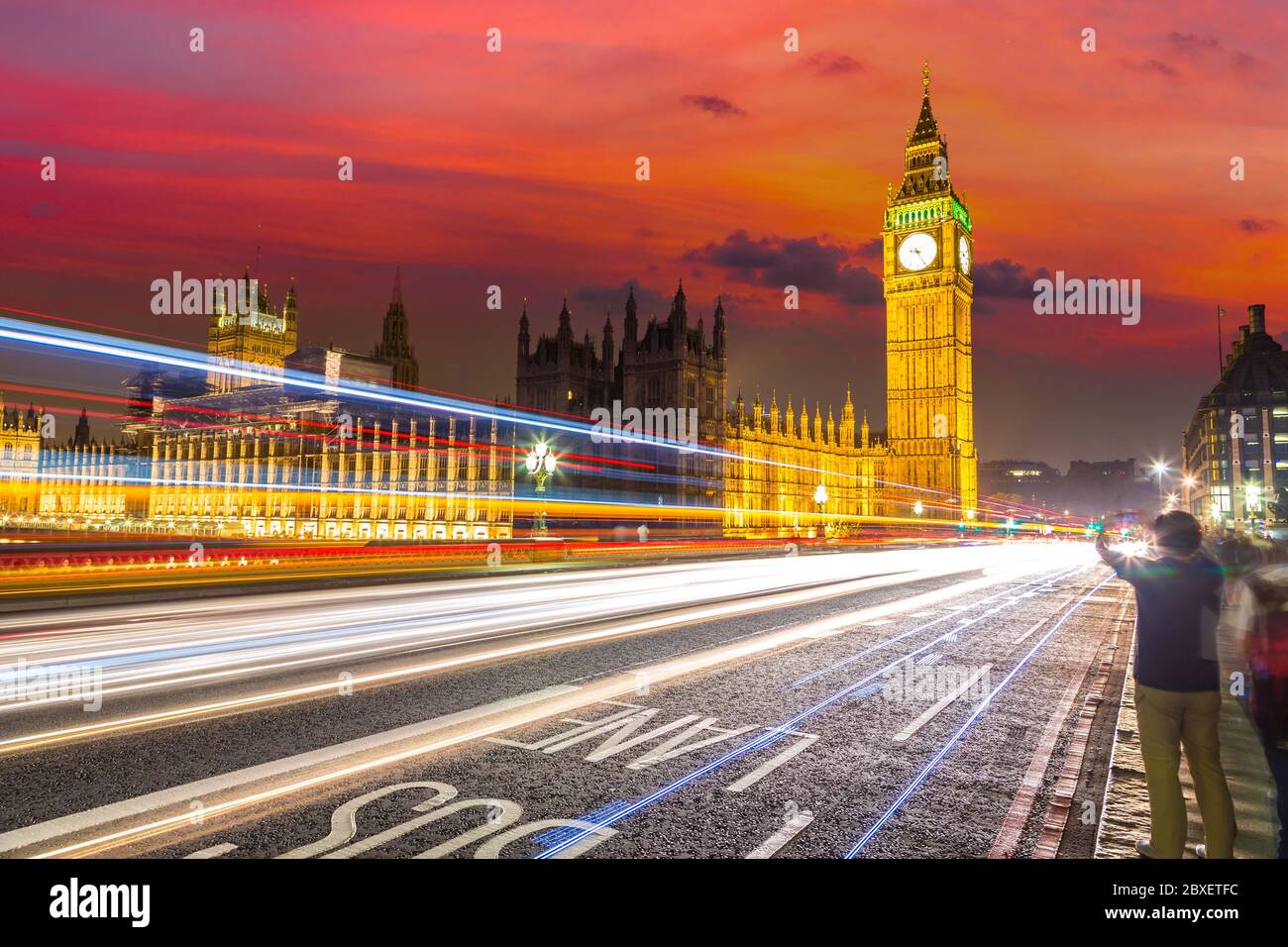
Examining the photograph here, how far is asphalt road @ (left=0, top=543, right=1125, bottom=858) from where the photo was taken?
512 centimetres

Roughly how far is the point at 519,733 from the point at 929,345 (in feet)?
380

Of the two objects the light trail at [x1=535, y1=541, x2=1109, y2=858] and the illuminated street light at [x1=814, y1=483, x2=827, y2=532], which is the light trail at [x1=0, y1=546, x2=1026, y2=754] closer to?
the light trail at [x1=535, y1=541, x2=1109, y2=858]

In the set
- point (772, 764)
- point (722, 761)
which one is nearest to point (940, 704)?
point (772, 764)

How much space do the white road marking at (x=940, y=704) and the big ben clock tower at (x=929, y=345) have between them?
103133mm

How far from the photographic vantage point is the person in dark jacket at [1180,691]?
15.5ft

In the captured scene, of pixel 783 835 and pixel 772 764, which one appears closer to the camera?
pixel 783 835

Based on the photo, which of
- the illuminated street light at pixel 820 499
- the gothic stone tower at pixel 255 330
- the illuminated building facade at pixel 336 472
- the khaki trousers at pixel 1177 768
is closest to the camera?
the khaki trousers at pixel 1177 768

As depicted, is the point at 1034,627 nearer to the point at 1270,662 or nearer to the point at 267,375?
the point at 1270,662

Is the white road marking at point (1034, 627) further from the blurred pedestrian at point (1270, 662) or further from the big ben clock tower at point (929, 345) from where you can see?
the big ben clock tower at point (929, 345)

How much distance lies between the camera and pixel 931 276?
113062 millimetres

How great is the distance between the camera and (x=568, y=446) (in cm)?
7356

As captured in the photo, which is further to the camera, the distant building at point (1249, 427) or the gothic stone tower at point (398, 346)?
the gothic stone tower at point (398, 346)

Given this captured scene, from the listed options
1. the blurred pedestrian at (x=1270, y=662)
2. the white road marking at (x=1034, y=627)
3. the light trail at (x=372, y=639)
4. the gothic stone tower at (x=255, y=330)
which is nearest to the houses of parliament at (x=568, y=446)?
the gothic stone tower at (x=255, y=330)
